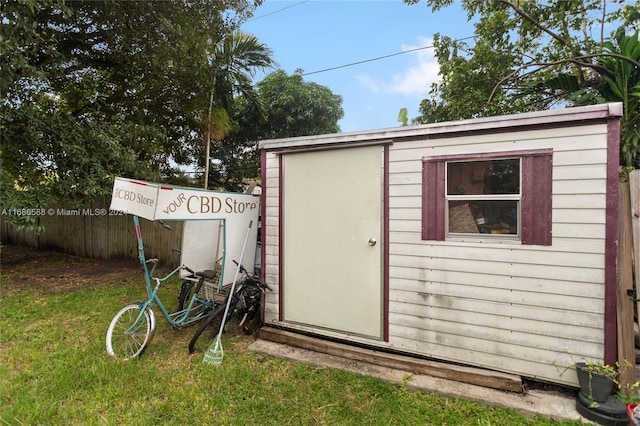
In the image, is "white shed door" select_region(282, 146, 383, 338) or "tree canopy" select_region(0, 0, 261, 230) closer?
"white shed door" select_region(282, 146, 383, 338)

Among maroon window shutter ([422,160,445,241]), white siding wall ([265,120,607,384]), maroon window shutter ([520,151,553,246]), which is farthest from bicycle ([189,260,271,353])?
maroon window shutter ([520,151,553,246])

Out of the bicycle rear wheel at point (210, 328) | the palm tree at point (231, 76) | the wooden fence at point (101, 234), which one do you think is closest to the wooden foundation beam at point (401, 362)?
the bicycle rear wheel at point (210, 328)

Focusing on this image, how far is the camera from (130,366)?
295cm

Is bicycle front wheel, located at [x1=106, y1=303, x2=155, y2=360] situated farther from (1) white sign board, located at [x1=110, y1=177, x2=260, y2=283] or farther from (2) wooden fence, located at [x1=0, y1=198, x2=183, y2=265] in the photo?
(2) wooden fence, located at [x1=0, y1=198, x2=183, y2=265]

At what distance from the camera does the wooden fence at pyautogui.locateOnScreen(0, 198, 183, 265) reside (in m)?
7.27

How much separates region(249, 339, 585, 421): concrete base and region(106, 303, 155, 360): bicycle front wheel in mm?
1113

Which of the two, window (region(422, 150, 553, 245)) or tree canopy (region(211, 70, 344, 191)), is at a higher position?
tree canopy (region(211, 70, 344, 191))

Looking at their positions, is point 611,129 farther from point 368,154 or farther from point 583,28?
point 583,28

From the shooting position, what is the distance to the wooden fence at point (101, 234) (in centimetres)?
727

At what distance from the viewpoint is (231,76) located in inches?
382

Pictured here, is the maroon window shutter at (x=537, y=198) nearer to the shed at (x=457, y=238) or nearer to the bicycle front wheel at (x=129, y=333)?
the shed at (x=457, y=238)

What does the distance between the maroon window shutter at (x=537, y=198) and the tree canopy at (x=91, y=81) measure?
655 cm

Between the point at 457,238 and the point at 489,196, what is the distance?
470mm

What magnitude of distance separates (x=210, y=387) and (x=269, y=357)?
69 cm
